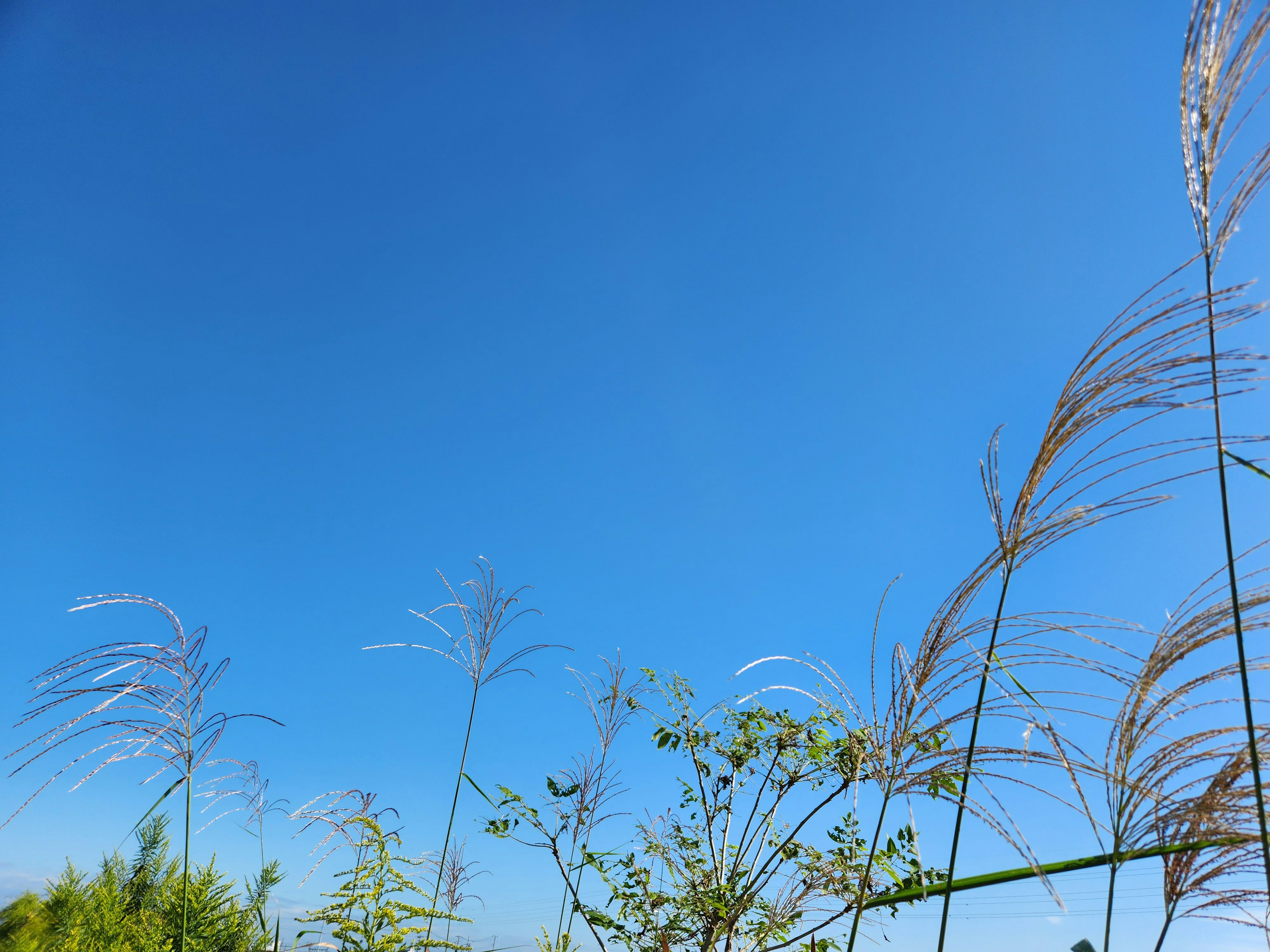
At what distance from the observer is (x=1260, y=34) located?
1.21 m

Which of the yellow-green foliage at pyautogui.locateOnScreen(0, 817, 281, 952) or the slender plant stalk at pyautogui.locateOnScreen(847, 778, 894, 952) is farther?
the yellow-green foliage at pyautogui.locateOnScreen(0, 817, 281, 952)

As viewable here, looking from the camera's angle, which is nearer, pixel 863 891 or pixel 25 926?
pixel 863 891

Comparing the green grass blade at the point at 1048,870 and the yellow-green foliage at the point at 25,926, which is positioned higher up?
the green grass blade at the point at 1048,870

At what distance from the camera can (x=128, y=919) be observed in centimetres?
474

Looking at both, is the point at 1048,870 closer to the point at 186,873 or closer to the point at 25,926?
the point at 186,873

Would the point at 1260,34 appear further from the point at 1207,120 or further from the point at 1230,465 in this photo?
the point at 1230,465

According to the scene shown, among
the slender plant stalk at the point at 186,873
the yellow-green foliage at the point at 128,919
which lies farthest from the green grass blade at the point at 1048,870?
the yellow-green foliage at the point at 128,919

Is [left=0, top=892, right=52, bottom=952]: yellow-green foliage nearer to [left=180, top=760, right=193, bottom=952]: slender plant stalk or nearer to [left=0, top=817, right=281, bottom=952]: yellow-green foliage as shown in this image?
[left=0, top=817, right=281, bottom=952]: yellow-green foliage

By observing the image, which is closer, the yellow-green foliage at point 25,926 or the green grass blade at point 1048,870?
the green grass blade at point 1048,870

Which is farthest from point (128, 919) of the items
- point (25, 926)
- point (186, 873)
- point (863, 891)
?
point (863, 891)

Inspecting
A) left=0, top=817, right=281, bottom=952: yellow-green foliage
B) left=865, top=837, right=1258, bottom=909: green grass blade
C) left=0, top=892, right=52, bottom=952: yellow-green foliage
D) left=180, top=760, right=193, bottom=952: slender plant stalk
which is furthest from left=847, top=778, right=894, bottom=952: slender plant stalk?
left=0, top=892, right=52, bottom=952: yellow-green foliage

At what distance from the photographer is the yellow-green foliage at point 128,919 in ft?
13.0

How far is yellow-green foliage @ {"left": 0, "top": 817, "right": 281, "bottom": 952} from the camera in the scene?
13.0 ft

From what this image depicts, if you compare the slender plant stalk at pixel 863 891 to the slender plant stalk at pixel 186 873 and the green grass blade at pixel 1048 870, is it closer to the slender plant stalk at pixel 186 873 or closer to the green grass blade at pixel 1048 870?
the green grass blade at pixel 1048 870
